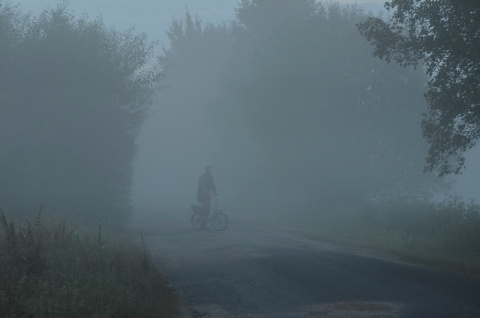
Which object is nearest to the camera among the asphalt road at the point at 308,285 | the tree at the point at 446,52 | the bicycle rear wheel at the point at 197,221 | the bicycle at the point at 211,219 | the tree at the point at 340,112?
the asphalt road at the point at 308,285

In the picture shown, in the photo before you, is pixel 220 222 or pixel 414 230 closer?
pixel 414 230

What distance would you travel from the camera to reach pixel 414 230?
25391 mm

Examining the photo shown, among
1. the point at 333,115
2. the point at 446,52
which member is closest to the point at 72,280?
the point at 446,52

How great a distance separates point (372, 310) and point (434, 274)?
416cm

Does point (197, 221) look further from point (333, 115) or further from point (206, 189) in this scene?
point (333, 115)

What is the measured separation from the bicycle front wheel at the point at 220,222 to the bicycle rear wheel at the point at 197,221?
19.1 inches

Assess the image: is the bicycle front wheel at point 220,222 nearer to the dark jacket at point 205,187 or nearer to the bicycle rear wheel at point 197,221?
the bicycle rear wheel at point 197,221

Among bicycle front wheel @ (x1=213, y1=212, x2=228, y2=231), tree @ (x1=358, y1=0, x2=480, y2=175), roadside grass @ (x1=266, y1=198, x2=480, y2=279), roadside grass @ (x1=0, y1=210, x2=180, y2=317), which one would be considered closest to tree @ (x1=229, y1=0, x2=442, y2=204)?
roadside grass @ (x1=266, y1=198, x2=480, y2=279)

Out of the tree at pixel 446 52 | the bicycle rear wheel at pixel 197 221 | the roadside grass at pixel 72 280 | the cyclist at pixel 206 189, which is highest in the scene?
the tree at pixel 446 52

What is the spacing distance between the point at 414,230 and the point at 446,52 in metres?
8.25

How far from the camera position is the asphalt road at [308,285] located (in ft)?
35.8

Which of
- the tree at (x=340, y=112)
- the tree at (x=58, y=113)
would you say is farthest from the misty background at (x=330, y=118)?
the tree at (x=58, y=113)

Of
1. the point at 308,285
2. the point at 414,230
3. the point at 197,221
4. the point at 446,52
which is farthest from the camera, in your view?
the point at 197,221

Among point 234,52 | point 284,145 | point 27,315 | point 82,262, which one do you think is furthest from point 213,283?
point 234,52
